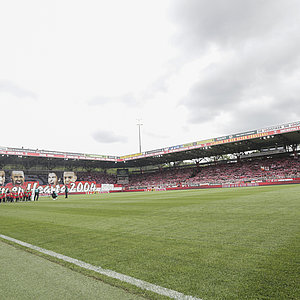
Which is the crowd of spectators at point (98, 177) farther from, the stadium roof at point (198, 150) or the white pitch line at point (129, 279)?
the white pitch line at point (129, 279)

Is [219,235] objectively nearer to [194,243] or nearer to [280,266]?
[194,243]

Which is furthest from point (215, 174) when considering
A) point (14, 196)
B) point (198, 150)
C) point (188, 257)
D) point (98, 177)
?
point (188, 257)

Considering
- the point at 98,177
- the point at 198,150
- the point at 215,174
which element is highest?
the point at 198,150

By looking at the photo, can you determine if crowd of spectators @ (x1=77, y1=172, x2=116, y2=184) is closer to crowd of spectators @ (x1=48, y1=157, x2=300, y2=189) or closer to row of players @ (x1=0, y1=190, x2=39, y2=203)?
crowd of spectators @ (x1=48, y1=157, x2=300, y2=189)

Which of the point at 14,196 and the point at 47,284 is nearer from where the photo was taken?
the point at 47,284

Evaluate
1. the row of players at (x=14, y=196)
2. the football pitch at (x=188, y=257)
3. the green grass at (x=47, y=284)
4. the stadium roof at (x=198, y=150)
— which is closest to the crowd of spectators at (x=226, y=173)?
the stadium roof at (x=198, y=150)

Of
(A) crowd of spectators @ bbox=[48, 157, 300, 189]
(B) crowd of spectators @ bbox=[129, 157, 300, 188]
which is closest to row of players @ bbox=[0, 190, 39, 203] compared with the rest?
(A) crowd of spectators @ bbox=[48, 157, 300, 189]

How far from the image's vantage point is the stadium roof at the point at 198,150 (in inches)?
1425

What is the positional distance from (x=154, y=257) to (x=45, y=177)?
5489 centimetres

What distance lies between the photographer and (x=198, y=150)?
1887 inches

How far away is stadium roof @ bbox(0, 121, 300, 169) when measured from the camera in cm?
3619

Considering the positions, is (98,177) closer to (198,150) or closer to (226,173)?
(198,150)

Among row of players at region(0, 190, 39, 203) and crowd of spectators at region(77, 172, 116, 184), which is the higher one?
crowd of spectators at region(77, 172, 116, 184)

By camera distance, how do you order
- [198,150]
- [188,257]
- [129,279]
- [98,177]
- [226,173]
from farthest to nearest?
[98,177] → [198,150] → [226,173] → [188,257] → [129,279]
